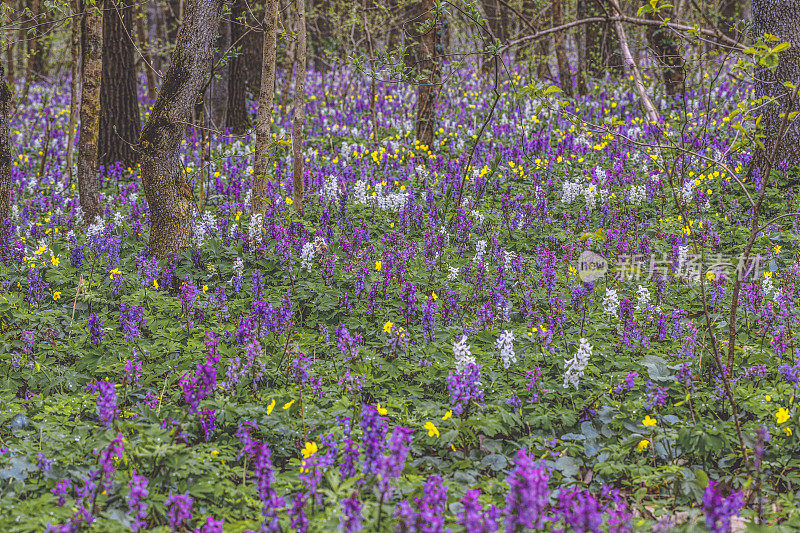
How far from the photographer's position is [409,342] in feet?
16.0

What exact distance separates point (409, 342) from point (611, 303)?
1.79 metres

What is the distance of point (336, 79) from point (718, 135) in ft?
40.3

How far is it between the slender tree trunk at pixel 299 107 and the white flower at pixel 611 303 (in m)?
4.06

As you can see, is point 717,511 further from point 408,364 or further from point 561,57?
point 561,57

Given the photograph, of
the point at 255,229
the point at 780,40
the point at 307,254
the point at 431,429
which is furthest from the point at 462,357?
the point at 780,40

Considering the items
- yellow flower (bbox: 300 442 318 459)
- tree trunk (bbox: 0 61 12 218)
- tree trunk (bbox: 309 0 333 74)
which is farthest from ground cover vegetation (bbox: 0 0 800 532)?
tree trunk (bbox: 309 0 333 74)

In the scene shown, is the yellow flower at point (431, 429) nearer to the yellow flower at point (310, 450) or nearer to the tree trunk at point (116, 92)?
the yellow flower at point (310, 450)

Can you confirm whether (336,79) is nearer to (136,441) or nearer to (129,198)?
(129,198)

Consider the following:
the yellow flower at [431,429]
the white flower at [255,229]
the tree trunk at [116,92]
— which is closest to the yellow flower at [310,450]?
the yellow flower at [431,429]

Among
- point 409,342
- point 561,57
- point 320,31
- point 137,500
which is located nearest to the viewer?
point 137,500

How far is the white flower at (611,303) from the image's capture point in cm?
511

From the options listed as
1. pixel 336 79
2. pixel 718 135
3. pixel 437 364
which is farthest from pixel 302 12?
pixel 336 79

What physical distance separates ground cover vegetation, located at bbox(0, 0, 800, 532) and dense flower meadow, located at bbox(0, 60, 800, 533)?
0.10ft

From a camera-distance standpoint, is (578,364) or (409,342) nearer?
(578,364)
